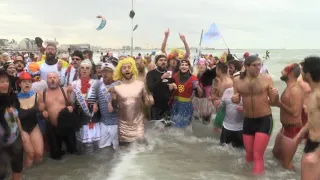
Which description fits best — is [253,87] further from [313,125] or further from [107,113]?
[107,113]

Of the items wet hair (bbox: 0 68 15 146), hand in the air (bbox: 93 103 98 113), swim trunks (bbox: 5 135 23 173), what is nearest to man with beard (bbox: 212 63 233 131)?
hand in the air (bbox: 93 103 98 113)

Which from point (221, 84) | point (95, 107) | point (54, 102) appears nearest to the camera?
point (54, 102)

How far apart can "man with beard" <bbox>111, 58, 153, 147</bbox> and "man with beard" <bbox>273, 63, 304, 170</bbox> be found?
2242mm

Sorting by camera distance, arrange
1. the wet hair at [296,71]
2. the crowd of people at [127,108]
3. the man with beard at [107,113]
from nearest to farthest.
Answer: the crowd of people at [127,108], the wet hair at [296,71], the man with beard at [107,113]

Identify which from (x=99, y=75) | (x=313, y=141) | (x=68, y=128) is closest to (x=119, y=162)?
(x=68, y=128)

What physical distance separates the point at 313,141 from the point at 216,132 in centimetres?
389

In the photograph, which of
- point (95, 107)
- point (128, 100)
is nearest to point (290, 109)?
point (128, 100)

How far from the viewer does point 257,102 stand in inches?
196

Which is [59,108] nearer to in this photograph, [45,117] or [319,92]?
[45,117]

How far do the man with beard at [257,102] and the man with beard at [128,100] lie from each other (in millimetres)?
1755

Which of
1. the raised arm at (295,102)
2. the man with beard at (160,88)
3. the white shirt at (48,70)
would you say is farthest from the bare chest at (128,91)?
the raised arm at (295,102)

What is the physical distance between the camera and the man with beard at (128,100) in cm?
584

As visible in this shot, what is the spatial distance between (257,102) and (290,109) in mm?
522

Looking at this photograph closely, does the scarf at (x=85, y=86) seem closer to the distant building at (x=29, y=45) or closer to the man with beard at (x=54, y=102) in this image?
the man with beard at (x=54, y=102)
